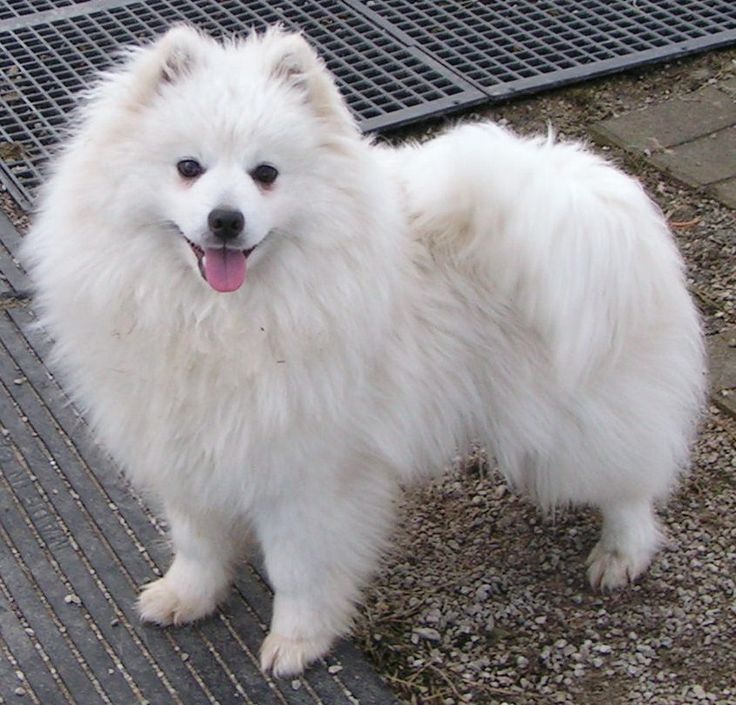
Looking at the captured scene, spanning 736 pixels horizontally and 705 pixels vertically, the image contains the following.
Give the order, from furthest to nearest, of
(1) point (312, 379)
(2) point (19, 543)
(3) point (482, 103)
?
(3) point (482, 103) → (2) point (19, 543) → (1) point (312, 379)

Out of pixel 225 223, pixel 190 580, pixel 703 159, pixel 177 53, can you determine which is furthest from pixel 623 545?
pixel 703 159

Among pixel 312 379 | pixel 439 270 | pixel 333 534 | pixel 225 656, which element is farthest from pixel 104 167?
pixel 225 656

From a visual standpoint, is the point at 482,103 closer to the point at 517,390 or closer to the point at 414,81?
the point at 414,81

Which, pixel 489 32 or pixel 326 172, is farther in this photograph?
pixel 489 32

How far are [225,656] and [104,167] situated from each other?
1.13m

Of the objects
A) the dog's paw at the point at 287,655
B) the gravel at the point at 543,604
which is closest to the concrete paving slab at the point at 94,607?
the dog's paw at the point at 287,655

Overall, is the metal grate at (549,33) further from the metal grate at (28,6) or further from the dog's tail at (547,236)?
the dog's tail at (547,236)

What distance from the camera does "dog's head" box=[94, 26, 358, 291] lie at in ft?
7.21

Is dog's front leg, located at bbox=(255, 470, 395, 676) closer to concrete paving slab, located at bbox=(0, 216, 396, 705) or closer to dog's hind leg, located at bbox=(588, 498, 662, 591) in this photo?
concrete paving slab, located at bbox=(0, 216, 396, 705)

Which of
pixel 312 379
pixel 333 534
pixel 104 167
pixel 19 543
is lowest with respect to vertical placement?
pixel 19 543

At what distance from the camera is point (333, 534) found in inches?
102

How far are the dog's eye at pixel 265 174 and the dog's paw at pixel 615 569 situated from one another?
1266 millimetres

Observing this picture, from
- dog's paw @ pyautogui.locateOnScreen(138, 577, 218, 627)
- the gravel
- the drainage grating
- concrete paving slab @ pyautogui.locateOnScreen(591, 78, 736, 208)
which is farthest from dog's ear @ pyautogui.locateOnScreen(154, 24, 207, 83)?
concrete paving slab @ pyautogui.locateOnScreen(591, 78, 736, 208)

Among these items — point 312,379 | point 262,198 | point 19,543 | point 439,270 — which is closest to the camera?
point 262,198
